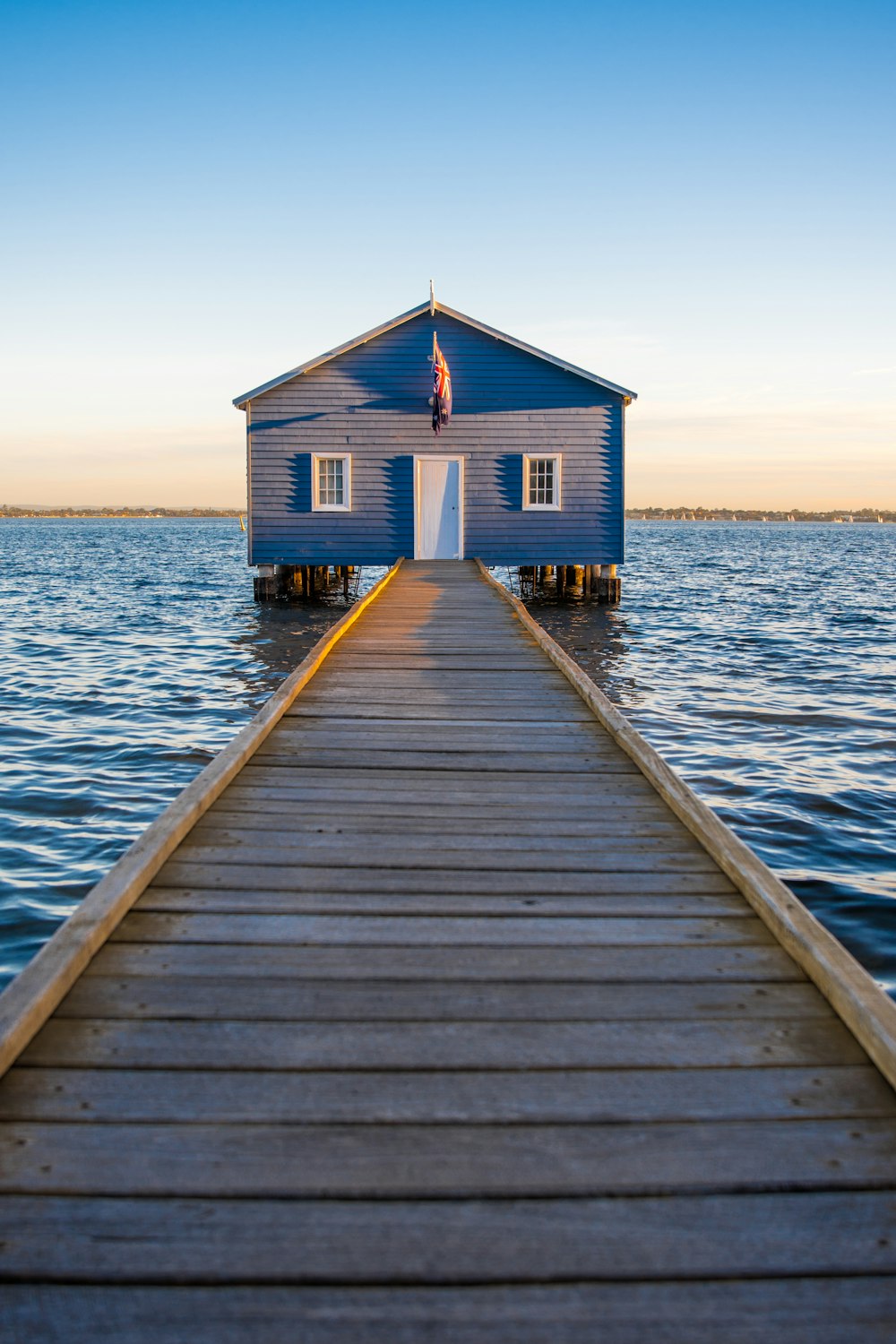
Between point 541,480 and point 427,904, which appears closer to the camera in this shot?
point 427,904

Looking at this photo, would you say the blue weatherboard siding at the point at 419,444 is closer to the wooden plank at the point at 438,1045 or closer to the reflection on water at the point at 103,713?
the reflection on water at the point at 103,713

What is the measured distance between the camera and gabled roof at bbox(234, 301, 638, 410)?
21109 millimetres

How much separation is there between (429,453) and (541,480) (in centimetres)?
257

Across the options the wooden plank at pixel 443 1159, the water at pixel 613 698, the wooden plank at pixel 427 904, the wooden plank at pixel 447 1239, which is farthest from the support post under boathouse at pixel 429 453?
the wooden plank at pixel 447 1239

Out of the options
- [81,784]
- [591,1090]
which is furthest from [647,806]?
[81,784]

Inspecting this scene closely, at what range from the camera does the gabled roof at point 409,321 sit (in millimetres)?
21109

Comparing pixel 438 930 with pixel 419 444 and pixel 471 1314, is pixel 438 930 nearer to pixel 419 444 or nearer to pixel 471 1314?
pixel 471 1314

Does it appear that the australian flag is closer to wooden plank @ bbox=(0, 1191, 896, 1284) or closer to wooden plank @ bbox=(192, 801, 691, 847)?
wooden plank @ bbox=(192, 801, 691, 847)

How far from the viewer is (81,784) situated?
29.7ft

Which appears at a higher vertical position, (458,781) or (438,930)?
(458,781)

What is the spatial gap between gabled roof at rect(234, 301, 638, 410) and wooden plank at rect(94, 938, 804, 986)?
19263 millimetres

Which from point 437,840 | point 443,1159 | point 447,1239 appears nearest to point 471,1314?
point 447,1239

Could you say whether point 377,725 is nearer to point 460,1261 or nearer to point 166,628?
point 460,1261

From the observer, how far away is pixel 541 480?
2238 centimetres
